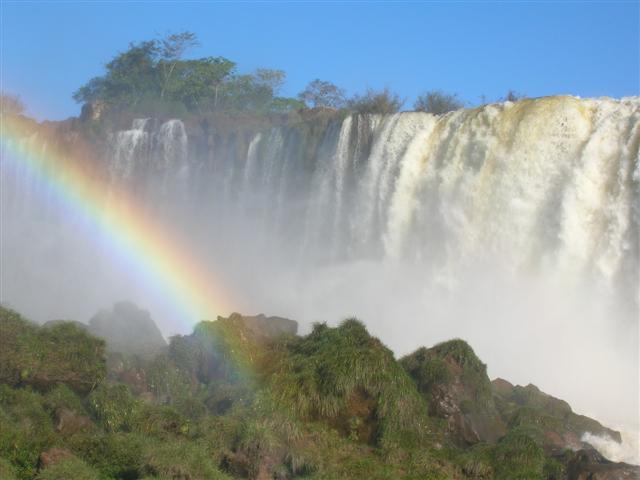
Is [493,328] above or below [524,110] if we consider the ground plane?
below

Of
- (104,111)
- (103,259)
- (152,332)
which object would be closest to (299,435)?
(152,332)

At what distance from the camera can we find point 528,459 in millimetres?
10625

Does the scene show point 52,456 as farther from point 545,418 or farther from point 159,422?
point 545,418

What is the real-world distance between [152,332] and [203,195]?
15.3 m

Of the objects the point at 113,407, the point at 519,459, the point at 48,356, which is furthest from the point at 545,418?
the point at 48,356

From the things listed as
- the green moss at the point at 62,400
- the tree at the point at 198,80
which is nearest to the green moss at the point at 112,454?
the green moss at the point at 62,400

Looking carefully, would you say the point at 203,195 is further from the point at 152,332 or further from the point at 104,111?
the point at 152,332

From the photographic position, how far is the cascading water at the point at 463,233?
1922 centimetres

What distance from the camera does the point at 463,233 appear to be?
22.7 meters

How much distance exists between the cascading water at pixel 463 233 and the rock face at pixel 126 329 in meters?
6.63

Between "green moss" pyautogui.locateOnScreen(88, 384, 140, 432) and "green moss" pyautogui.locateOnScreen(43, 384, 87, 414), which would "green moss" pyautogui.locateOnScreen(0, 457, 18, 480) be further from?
"green moss" pyautogui.locateOnScreen(88, 384, 140, 432)

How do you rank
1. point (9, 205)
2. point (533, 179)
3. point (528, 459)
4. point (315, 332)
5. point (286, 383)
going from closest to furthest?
point (528, 459) → point (286, 383) → point (315, 332) → point (533, 179) → point (9, 205)

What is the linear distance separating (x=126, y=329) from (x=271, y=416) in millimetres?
8573

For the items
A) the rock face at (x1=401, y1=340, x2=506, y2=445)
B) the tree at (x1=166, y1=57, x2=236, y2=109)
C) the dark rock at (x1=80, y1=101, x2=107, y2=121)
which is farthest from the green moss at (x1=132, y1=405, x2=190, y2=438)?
the tree at (x1=166, y1=57, x2=236, y2=109)
